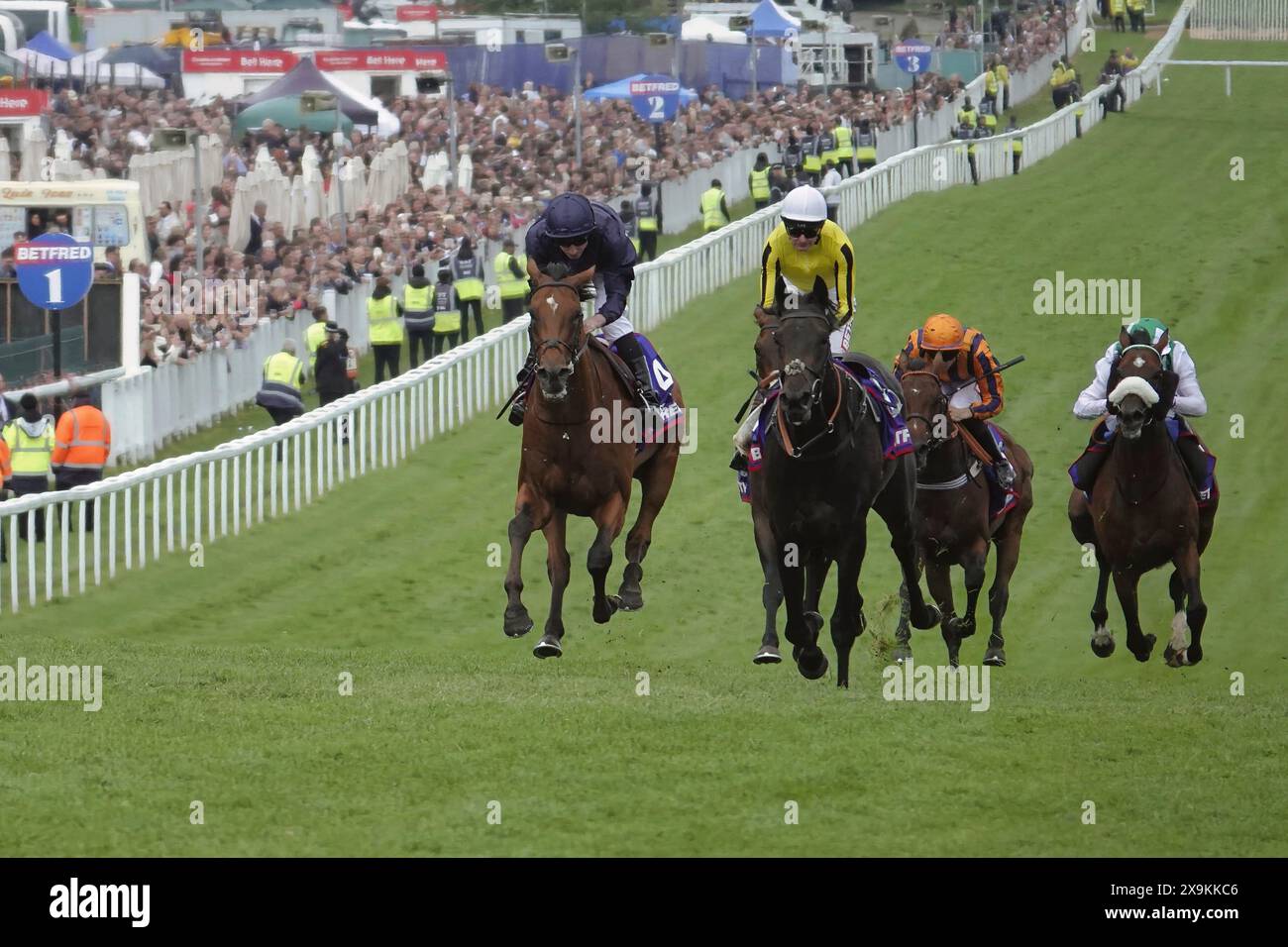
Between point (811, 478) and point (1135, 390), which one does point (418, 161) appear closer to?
point (1135, 390)

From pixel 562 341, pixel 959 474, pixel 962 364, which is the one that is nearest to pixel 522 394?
pixel 562 341

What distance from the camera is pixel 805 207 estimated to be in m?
11.5

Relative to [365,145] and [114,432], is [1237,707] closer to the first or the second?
[114,432]

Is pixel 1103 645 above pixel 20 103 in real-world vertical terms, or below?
below

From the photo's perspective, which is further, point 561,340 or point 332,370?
point 332,370

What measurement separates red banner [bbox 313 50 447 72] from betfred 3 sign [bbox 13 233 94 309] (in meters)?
24.2

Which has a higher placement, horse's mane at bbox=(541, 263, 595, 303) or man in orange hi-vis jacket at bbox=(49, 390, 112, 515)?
horse's mane at bbox=(541, 263, 595, 303)

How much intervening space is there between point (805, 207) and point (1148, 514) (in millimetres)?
3415
